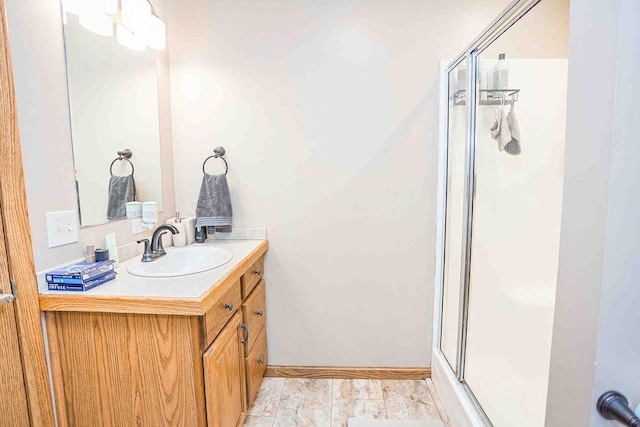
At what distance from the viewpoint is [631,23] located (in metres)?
0.58

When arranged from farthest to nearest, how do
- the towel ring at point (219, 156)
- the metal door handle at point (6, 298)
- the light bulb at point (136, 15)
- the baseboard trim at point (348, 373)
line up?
the baseboard trim at point (348, 373)
the towel ring at point (219, 156)
the light bulb at point (136, 15)
the metal door handle at point (6, 298)

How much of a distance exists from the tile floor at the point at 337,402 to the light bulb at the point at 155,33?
6.65 feet

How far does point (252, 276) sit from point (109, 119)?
1010 mm

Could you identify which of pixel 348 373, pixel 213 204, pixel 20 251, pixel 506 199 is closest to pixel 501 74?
pixel 506 199

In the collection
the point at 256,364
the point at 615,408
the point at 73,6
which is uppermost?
the point at 73,6

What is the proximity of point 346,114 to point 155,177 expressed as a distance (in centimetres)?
114

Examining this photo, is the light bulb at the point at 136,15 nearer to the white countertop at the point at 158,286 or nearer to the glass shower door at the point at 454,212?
the white countertop at the point at 158,286

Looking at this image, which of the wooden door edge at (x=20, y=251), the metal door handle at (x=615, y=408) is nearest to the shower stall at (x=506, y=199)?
the metal door handle at (x=615, y=408)

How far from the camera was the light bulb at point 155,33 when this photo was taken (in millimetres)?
1631

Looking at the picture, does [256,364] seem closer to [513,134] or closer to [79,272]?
[79,272]

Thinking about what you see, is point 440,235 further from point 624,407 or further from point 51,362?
point 51,362

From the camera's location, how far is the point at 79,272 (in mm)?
1087

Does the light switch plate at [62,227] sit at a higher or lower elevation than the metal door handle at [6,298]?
higher

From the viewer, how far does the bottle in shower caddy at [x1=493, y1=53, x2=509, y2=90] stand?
1.71 metres
